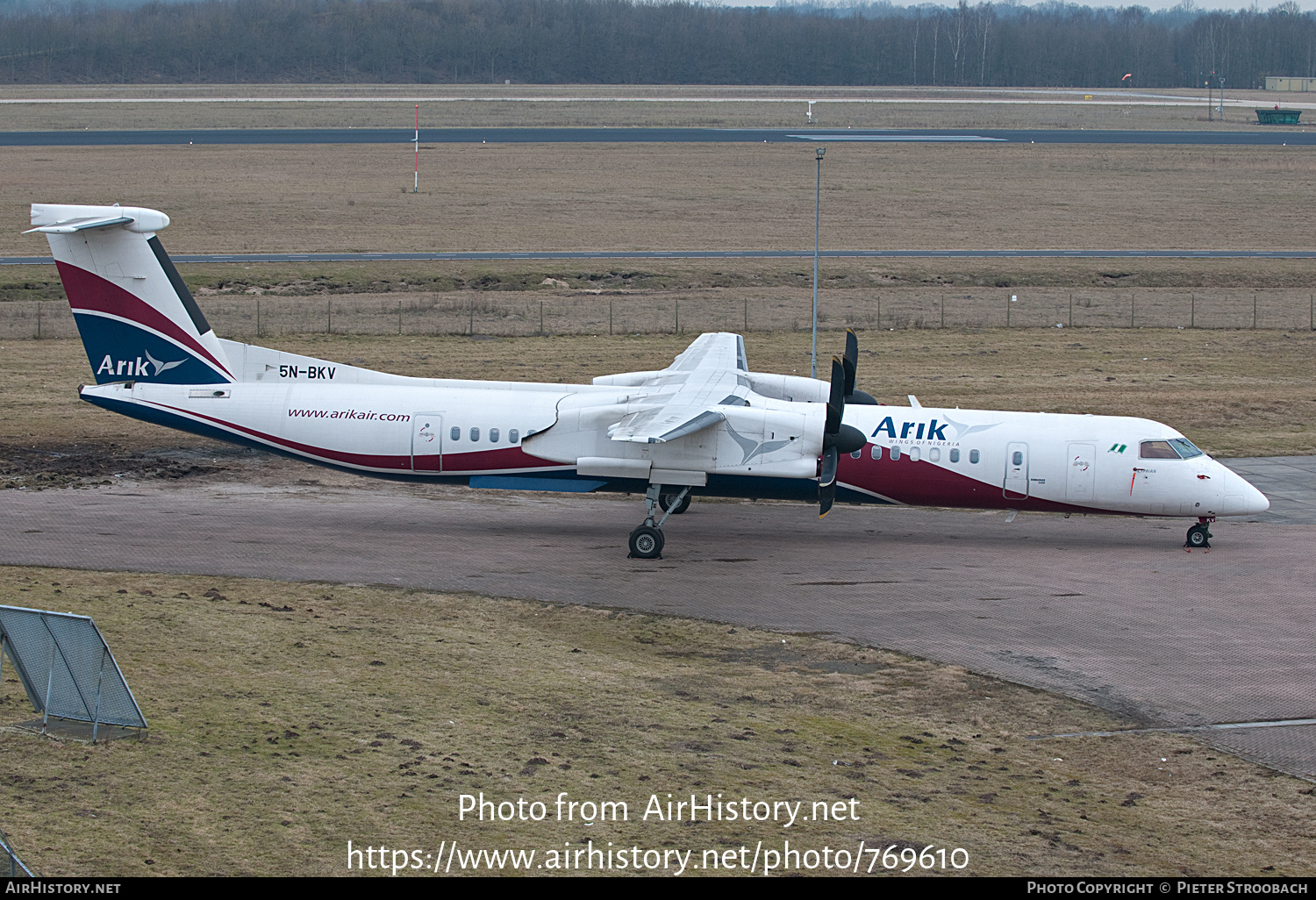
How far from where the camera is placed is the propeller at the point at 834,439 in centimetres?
2684

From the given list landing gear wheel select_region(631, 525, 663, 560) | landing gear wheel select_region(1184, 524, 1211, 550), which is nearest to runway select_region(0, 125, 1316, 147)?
landing gear wheel select_region(631, 525, 663, 560)

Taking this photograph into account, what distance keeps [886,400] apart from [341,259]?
37.0 metres

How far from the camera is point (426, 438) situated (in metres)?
30.2

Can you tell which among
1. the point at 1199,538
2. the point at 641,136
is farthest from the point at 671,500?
the point at 641,136

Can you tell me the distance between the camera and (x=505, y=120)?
143 meters

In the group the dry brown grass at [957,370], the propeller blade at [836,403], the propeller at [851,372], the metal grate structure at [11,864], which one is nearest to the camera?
the metal grate structure at [11,864]

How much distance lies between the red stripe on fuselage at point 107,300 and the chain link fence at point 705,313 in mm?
21686

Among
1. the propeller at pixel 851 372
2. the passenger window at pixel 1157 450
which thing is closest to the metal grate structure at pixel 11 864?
the propeller at pixel 851 372

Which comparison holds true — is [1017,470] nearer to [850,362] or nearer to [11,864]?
[850,362]

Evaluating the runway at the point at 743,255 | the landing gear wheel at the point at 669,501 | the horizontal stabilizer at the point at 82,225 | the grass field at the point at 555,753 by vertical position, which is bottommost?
the grass field at the point at 555,753

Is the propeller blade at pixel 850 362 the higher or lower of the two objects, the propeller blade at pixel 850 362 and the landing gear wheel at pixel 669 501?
the higher

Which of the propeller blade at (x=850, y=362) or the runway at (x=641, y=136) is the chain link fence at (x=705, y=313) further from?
the runway at (x=641, y=136)

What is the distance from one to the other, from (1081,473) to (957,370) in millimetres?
18492

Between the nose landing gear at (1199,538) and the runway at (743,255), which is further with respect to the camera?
the runway at (743,255)
